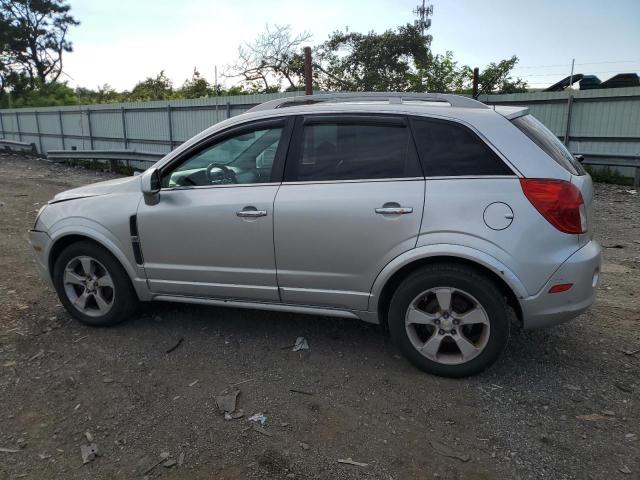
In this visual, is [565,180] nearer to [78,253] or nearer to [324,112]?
[324,112]

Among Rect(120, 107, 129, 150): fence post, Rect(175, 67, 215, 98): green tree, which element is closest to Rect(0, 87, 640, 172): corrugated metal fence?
Rect(120, 107, 129, 150): fence post

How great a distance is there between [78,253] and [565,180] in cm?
364

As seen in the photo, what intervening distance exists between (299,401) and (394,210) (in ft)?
4.34

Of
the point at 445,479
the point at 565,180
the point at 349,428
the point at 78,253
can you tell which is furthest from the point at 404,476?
the point at 78,253

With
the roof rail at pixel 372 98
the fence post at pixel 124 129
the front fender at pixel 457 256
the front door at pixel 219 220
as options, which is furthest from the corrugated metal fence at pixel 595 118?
the fence post at pixel 124 129

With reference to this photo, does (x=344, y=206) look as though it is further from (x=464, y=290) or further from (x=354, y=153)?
(x=464, y=290)

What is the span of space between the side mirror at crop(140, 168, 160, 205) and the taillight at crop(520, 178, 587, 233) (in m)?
2.57

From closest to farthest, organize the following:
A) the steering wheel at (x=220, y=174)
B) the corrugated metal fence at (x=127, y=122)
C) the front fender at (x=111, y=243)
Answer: the steering wheel at (x=220, y=174) → the front fender at (x=111, y=243) → the corrugated metal fence at (x=127, y=122)

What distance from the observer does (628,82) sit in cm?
1420

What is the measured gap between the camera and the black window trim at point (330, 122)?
348cm

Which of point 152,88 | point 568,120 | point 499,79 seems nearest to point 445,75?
point 499,79

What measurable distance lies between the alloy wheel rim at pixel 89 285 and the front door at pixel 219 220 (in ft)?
1.50

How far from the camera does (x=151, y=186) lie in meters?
3.91

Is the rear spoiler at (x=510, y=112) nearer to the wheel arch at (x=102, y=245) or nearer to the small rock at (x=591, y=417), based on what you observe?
the small rock at (x=591, y=417)
